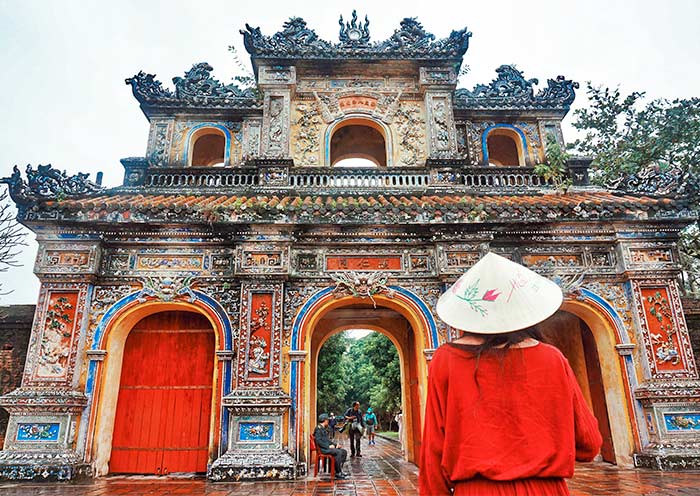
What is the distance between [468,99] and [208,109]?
6109mm

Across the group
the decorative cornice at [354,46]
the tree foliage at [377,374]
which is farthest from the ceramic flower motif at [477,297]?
the tree foliage at [377,374]

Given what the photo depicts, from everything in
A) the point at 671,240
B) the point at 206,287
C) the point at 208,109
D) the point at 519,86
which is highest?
the point at 519,86

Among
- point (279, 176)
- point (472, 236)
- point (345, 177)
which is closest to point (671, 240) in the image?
point (472, 236)

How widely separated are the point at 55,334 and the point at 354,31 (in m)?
9.06

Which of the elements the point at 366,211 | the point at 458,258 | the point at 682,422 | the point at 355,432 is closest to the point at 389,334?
the point at 355,432

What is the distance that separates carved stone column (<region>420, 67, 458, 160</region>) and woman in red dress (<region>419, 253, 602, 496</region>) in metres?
8.25

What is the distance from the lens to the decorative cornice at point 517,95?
441 inches

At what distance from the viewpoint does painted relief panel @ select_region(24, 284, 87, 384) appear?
7.48 m

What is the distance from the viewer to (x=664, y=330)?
7.89 meters

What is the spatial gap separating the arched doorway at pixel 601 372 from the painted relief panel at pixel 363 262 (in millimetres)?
2798

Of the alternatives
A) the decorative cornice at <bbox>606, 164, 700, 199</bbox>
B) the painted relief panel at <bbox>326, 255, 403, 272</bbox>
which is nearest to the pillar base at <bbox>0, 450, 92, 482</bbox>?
the painted relief panel at <bbox>326, 255, 403, 272</bbox>

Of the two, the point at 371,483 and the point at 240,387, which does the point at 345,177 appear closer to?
the point at 240,387

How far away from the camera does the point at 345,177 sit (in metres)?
10.0

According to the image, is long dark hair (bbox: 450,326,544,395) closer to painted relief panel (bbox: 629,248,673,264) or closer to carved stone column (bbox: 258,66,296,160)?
painted relief panel (bbox: 629,248,673,264)
